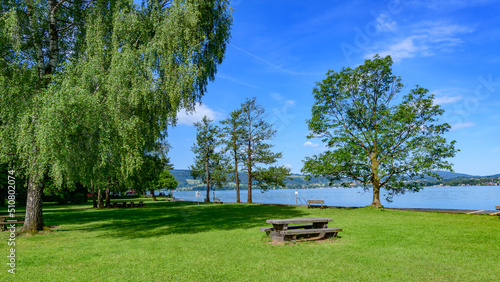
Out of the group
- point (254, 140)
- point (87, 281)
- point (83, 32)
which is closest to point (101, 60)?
point (83, 32)

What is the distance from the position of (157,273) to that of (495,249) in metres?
9.34

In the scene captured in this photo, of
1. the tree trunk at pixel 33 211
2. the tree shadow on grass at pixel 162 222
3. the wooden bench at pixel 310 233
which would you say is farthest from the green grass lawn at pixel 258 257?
the tree shadow on grass at pixel 162 222

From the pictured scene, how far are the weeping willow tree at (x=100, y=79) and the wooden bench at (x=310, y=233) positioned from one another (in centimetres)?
659

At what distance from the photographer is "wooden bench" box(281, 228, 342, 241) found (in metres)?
9.92

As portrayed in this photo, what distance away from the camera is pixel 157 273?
6.65m

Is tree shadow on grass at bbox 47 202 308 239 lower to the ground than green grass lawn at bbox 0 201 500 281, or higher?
lower

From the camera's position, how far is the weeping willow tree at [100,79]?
33.5 ft

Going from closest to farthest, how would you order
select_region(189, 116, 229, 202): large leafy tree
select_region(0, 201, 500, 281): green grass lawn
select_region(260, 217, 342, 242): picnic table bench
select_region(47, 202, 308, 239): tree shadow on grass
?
select_region(0, 201, 500, 281): green grass lawn
select_region(260, 217, 342, 242): picnic table bench
select_region(47, 202, 308, 239): tree shadow on grass
select_region(189, 116, 229, 202): large leafy tree

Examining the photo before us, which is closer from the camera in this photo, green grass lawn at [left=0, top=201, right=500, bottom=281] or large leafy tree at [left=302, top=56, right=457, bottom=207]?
green grass lawn at [left=0, top=201, right=500, bottom=281]

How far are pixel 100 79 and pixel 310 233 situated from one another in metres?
9.75

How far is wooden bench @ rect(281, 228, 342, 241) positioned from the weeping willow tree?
6592 millimetres

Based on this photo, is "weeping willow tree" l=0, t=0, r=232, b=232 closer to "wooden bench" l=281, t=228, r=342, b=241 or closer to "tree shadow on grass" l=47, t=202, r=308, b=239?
"tree shadow on grass" l=47, t=202, r=308, b=239

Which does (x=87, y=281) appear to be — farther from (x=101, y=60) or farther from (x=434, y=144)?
(x=434, y=144)

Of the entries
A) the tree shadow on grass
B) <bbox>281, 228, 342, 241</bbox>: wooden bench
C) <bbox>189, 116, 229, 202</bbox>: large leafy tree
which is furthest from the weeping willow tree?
<bbox>189, 116, 229, 202</bbox>: large leafy tree
